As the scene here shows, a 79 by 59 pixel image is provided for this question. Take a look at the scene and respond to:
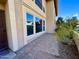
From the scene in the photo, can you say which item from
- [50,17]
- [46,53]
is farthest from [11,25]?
[50,17]

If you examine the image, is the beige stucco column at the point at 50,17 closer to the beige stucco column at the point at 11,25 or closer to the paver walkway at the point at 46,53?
the paver walkway at the point at 46,53

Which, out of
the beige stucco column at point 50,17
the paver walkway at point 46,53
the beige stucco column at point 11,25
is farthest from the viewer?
the beige stucco column at point 50,17

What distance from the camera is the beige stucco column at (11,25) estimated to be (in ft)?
14.4

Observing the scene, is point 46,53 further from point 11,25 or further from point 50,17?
point 50,17

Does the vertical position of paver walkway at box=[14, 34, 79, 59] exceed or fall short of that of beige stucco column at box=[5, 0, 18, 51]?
it falls short

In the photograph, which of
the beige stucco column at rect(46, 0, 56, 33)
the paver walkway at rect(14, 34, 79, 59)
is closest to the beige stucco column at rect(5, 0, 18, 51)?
the paver walkway at rect(14, 34, 79, 59)

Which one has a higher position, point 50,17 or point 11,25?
point 50,17

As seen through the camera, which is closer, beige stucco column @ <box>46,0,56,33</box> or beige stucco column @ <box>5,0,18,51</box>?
beige stucco column @ <box>5,0,18,51</box>

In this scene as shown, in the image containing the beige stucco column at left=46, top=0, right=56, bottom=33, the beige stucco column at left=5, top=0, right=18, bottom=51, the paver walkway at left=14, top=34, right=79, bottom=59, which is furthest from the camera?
the beige stucco column at left=46, top=0, right=56, bottom=33

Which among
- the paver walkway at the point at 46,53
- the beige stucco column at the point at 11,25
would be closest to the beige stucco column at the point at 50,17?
the paver walkway at the point at 46,53

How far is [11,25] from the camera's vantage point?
447cm

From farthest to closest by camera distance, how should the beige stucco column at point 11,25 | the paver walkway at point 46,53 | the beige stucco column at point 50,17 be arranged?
the beige stucco column at point 50,17, the beige stucco column at point 11,25, the paver walkway at point 46,53

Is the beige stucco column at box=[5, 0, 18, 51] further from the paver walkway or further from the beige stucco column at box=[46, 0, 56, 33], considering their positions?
the beige stucco column at box=[46, 0, 56, 33]

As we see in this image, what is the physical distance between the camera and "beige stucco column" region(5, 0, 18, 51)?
4.40 metres
